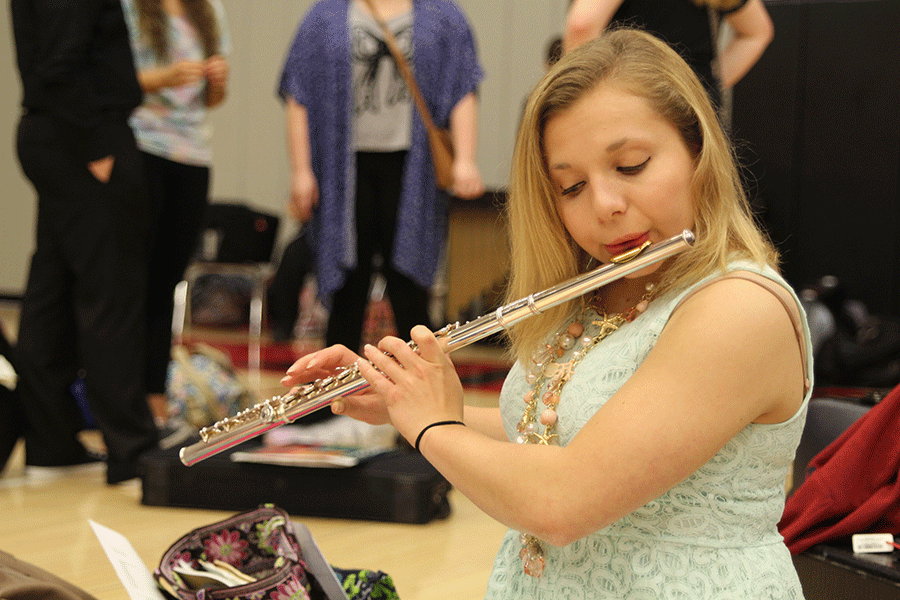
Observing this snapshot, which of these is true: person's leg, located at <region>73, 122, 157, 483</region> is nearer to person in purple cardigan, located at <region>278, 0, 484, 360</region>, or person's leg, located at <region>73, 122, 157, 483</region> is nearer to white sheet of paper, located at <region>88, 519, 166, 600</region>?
person in purple cardigan, located at <region>278, 0, 484, 360</region>

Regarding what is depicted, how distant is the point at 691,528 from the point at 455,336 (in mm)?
307

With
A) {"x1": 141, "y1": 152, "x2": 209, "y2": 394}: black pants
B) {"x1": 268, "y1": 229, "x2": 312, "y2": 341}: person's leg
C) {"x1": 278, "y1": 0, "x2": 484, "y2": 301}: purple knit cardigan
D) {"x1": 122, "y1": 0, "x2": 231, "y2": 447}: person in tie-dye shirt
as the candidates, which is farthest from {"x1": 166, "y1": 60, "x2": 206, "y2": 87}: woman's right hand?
{"x1": 268, "y1": 229, "x2": 312, "y2": 341}: person's leg

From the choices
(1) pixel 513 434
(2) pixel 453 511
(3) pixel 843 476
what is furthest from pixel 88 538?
(3) pixel 843 476

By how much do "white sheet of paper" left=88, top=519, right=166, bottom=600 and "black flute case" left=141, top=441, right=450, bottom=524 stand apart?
2.83ft

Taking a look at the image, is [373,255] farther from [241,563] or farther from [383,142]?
[241,563]

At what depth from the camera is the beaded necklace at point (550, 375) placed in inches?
36.9

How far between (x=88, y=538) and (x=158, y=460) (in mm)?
312

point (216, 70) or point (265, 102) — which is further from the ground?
point (216, 70)

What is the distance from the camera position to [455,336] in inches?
38.8

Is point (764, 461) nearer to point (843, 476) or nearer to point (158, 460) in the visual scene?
point (843, 476)

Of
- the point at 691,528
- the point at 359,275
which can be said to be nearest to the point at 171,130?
the point at 359,275

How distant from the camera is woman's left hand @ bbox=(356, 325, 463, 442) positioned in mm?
878

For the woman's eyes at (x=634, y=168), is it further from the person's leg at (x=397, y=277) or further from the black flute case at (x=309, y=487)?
the person's leg at (x=397, y=277)

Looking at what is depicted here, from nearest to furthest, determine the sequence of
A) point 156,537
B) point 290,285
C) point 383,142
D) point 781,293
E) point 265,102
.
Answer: point 781,293
point 156,537
point 383,142
point 290,285
point 265,102
